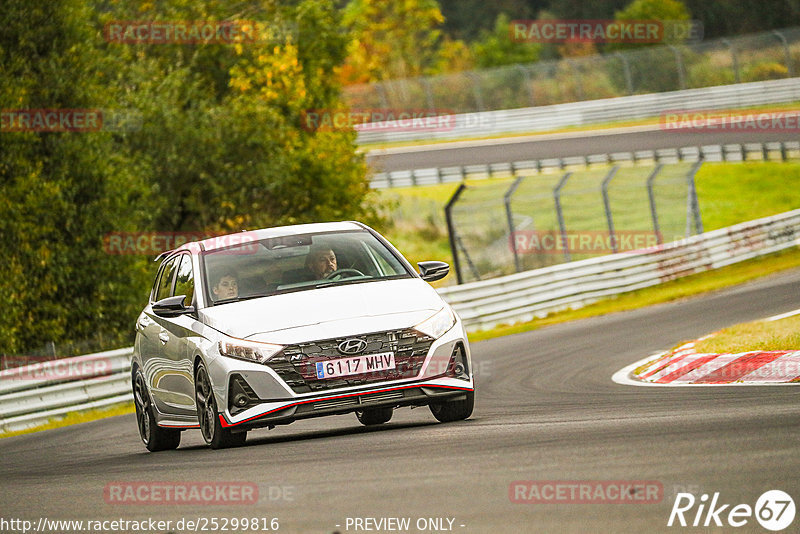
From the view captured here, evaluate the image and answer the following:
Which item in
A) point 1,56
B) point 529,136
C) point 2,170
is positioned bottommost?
point 529,136

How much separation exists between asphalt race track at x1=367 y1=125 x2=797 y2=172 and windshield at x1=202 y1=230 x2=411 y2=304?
105ft

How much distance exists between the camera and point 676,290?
81.4 feet

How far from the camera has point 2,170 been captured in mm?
24500

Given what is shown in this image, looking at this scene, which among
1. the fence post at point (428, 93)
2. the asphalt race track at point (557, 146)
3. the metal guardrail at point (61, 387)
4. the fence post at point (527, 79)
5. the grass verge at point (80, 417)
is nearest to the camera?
the grass verge at point (80, 417)

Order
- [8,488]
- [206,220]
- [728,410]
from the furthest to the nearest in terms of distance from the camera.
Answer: [206,220] → [8,488] → [728,410]

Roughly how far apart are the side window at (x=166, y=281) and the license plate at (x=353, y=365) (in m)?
2.61

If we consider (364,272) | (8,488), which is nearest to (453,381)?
(364,272)

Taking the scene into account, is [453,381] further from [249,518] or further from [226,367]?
[249,518]

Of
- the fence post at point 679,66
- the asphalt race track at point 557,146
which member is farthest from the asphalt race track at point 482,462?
the fence post at point 679,66

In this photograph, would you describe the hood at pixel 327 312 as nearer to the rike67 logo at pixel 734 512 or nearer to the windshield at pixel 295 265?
the windshield at pixel 295 265

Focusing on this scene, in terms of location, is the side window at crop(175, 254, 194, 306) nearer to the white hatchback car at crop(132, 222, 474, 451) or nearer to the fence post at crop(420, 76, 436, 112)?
the white hatchback car at crop(132, 222, 474, 451)

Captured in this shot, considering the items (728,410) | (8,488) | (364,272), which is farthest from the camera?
(364,272)

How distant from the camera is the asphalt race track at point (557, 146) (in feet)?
140

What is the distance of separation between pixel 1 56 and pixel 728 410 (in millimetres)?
20544
